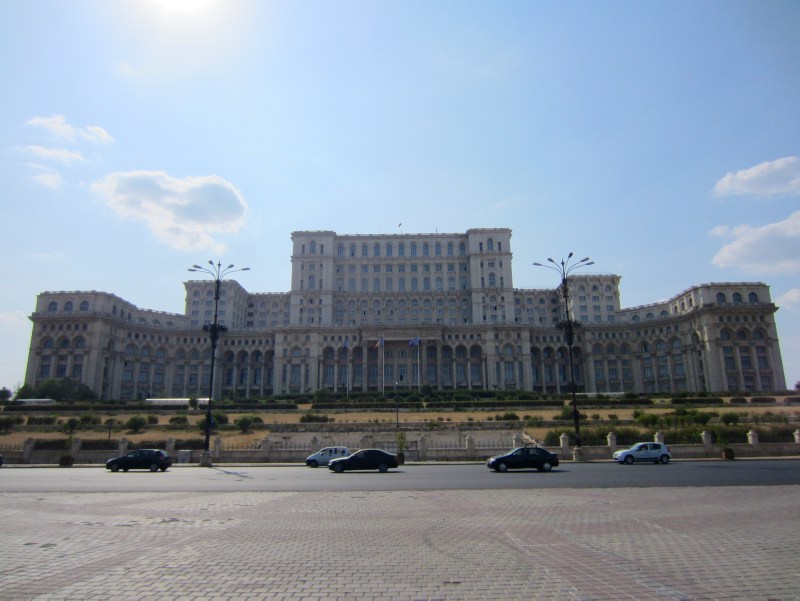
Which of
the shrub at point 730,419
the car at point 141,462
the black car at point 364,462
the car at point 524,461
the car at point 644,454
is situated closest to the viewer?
the car at point 524,461

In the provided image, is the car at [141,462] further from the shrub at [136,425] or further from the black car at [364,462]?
the shrub at [136,425]

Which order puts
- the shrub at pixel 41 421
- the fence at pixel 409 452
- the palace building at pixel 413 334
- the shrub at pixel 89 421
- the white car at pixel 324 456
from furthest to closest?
the palace building at pixel 413 334, the shrub at pixel 41 421, the shrub at pixel 89 421, the fence at pixel 409 452, the white car at pixel 324 456

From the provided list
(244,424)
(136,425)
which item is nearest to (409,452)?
(244,424)

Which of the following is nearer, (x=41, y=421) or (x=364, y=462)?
(x=364, y=462)

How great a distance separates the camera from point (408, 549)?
30.9ft

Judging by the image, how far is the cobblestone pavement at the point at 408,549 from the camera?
727cm

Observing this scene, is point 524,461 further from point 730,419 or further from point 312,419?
point 312,419

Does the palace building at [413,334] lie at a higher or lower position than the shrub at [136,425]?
higher

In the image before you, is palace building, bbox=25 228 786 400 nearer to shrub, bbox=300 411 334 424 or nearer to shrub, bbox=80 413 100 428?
shrub, bbox=300 411 334 424

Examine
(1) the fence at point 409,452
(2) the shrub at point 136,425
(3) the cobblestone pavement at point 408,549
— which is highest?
(2) the shrub at point 136,425

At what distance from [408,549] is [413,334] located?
305 feet

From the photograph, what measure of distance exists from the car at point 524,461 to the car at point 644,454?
7.08 m

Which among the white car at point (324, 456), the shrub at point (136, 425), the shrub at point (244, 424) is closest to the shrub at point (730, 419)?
the white car at point (324, 456)

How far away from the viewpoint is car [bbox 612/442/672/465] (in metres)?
30.8
